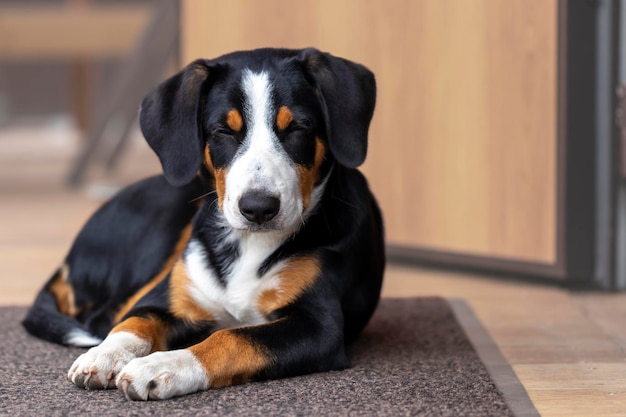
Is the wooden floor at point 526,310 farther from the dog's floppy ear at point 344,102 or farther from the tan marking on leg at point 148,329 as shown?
the tan marking on leg at point 148,329

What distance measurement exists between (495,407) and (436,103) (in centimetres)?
172

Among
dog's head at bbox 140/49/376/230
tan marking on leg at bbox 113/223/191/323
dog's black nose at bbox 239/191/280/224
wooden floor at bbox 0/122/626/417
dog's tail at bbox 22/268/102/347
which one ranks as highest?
dog's head at bbox 140/49/376/230

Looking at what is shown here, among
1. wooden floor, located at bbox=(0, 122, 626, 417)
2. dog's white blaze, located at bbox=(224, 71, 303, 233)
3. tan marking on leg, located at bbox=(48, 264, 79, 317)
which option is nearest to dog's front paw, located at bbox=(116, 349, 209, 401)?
dog's white blaze, located at bbox=(224, 71, 303, 233)

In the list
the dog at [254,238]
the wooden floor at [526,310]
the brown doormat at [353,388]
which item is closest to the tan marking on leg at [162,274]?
the dog at [254,238]

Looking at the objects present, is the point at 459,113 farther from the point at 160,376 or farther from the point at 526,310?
the point at 160,376

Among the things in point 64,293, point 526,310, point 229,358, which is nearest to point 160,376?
point 229,358

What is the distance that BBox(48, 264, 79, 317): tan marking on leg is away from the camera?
2.61 metres

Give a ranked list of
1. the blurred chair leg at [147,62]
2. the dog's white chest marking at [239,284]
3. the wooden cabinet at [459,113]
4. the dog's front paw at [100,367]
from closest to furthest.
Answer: the dog's front paw at [100,367] < the dog's white chest marking at [239,284] < the wooden cabinet at [459,113] < the blurred chair leg at [147,62]

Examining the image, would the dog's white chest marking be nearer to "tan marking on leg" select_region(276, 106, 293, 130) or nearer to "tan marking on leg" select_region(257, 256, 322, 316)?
"tan marking on leg" select_region(257, 256, 322, 316)

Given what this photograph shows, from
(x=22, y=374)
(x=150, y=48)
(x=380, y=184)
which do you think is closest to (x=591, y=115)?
(x=380, y=184)

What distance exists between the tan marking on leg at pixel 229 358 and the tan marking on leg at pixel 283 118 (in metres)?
0.42

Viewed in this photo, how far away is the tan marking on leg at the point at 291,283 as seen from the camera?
210 cm

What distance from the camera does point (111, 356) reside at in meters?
1.96

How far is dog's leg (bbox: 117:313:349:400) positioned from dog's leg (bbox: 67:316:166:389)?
9 cm
